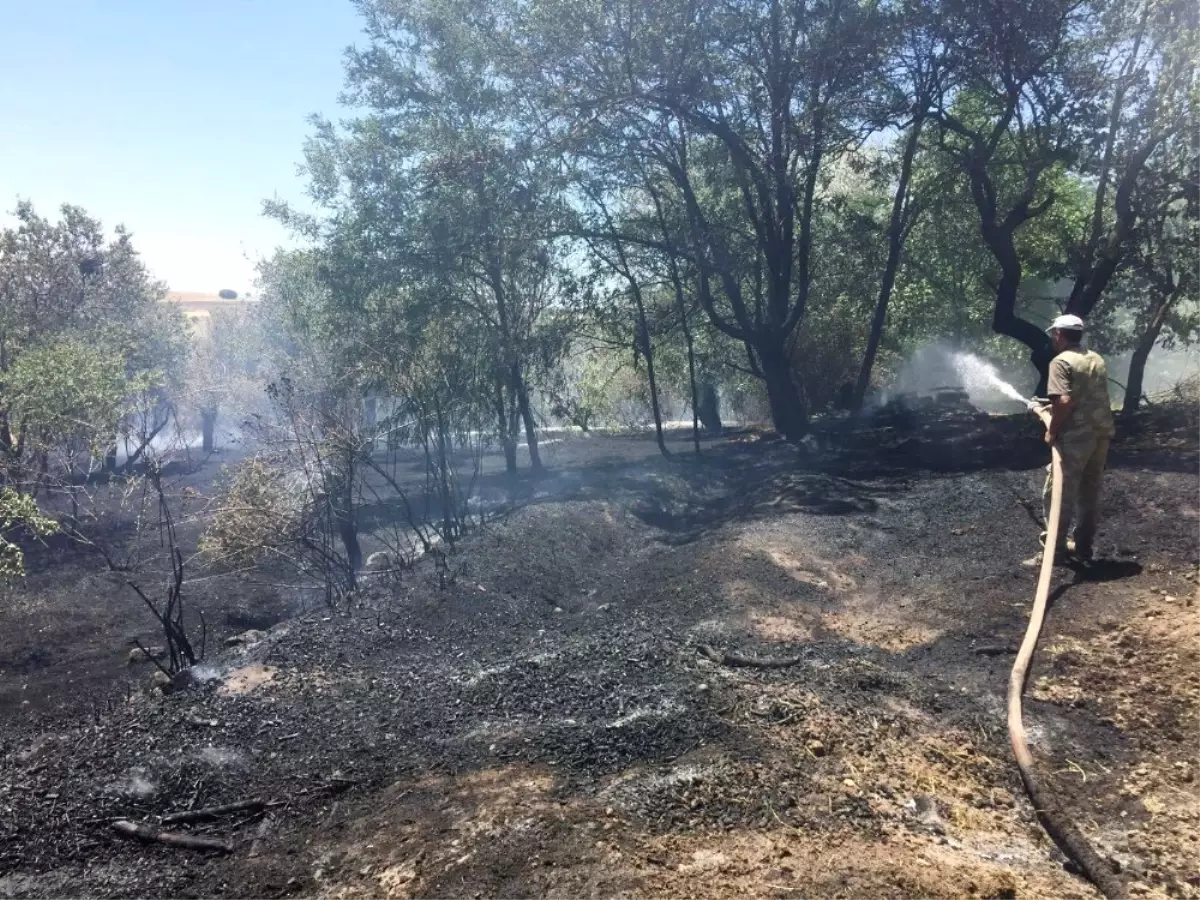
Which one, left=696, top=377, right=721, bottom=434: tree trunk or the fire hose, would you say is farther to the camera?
left=696, top=377, right=721, bottom=434: tree trunk

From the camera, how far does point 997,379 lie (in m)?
29.0

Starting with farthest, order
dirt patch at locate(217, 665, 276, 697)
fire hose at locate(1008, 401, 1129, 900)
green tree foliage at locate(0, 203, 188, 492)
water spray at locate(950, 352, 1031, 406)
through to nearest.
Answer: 1. water spray at locate(950, 352, 1031, 406)
2. green tree foliage at locate(0, 203, 188, 492)
3. dirt patch at locate(217, 665, 276, 697)
4. fire hose at locate(1008, 401, 1129, 900)

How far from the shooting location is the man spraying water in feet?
22.7

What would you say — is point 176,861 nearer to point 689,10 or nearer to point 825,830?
point 825,830

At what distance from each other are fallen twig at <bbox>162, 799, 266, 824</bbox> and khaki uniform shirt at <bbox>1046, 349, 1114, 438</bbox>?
6.31 metres

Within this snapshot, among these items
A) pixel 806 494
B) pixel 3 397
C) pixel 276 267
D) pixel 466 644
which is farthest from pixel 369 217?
pixel 276 267

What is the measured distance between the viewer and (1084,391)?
693 cm

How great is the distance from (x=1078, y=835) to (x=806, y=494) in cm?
899

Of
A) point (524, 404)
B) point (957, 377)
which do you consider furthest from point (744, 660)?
point (957, 377)

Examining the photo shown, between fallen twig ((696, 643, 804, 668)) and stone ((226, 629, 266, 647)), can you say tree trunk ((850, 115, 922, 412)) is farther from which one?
stone ((226, 629, 266, 647))

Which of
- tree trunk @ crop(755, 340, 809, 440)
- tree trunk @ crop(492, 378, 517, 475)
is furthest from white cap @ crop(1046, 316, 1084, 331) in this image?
tree trunk @ crop(755, 340, 809, 440)

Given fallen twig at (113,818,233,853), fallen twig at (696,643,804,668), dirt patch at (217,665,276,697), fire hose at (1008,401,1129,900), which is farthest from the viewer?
dirt patch at (217,665,276,697)

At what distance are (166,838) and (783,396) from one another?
15791 mm

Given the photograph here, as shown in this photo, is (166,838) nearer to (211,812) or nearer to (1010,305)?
(211,812)
